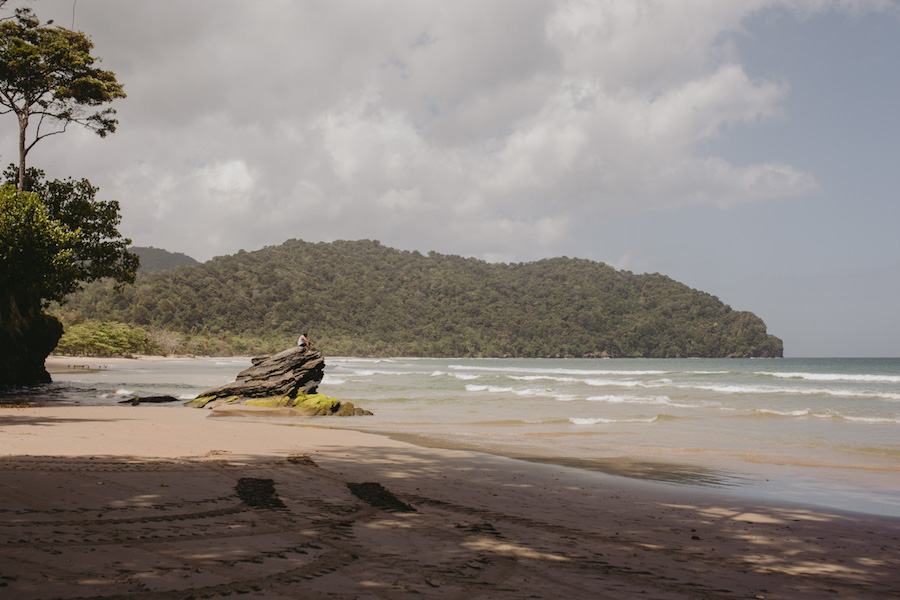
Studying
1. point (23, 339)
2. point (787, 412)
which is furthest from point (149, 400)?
point (787, 412)

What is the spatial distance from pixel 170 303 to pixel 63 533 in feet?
357

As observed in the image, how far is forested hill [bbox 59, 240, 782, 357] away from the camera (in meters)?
109

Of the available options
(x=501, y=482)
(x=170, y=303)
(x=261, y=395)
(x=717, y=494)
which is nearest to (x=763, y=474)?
(x=717, y=494)

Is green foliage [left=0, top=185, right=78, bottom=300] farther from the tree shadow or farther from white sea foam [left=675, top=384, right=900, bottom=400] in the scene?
white sea foam [left=675, top=384, right=900, bottom=400]

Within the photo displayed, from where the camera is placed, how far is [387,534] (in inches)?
206

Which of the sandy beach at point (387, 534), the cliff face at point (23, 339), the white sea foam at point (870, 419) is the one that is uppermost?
the cliff face at point (23, 339)

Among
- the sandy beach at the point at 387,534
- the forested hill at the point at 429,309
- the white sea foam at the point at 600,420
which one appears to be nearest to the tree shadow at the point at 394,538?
the sandy beach at the point at 387,534

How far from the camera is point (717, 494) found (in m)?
8.30

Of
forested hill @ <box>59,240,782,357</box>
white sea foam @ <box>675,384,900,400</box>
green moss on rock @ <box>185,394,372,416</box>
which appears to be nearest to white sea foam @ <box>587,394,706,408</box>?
white sea foam @ <box>675,384,900,400</box>

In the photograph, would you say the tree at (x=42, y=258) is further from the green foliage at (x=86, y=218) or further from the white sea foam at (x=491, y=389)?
the white sea foam at (x=491, y=389)

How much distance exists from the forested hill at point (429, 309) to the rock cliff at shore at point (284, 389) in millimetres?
82697

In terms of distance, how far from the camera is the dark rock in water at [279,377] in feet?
68.6

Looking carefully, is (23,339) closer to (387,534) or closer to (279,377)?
(279,377)

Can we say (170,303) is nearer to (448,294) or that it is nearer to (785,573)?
(448,294)
